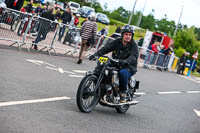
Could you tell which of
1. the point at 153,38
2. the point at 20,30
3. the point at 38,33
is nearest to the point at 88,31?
the point at 38,33

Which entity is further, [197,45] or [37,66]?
[197,45]

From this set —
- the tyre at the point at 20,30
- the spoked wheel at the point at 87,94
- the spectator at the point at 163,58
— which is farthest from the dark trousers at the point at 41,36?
the spectator at the point at 163,58

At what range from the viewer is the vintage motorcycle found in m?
7.14

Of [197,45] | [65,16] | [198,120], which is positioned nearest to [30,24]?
[198,120]

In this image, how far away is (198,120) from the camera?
9773mm

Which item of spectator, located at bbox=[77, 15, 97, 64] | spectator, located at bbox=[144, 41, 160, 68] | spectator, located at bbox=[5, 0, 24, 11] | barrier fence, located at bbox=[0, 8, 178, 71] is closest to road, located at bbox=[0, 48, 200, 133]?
barrier fence, located at bbox=[0, 8, 178, 71]

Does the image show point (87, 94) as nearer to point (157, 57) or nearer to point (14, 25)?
point (14, 25)

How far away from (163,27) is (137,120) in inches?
4796

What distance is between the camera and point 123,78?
303 inches

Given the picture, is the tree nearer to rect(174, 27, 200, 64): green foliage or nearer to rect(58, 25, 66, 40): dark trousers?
rect(174, 27, 200, 64): green foliage

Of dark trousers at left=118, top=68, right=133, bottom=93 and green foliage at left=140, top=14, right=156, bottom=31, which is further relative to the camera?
green foliage at left=140, top=14, right=156, bottom=31

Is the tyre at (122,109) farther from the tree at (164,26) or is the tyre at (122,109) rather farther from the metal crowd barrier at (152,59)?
the tree at (164,26)

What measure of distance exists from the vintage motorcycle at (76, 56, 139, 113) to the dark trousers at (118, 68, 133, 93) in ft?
0.24

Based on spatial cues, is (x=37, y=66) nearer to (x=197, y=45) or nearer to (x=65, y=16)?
(x=65, y=16)
